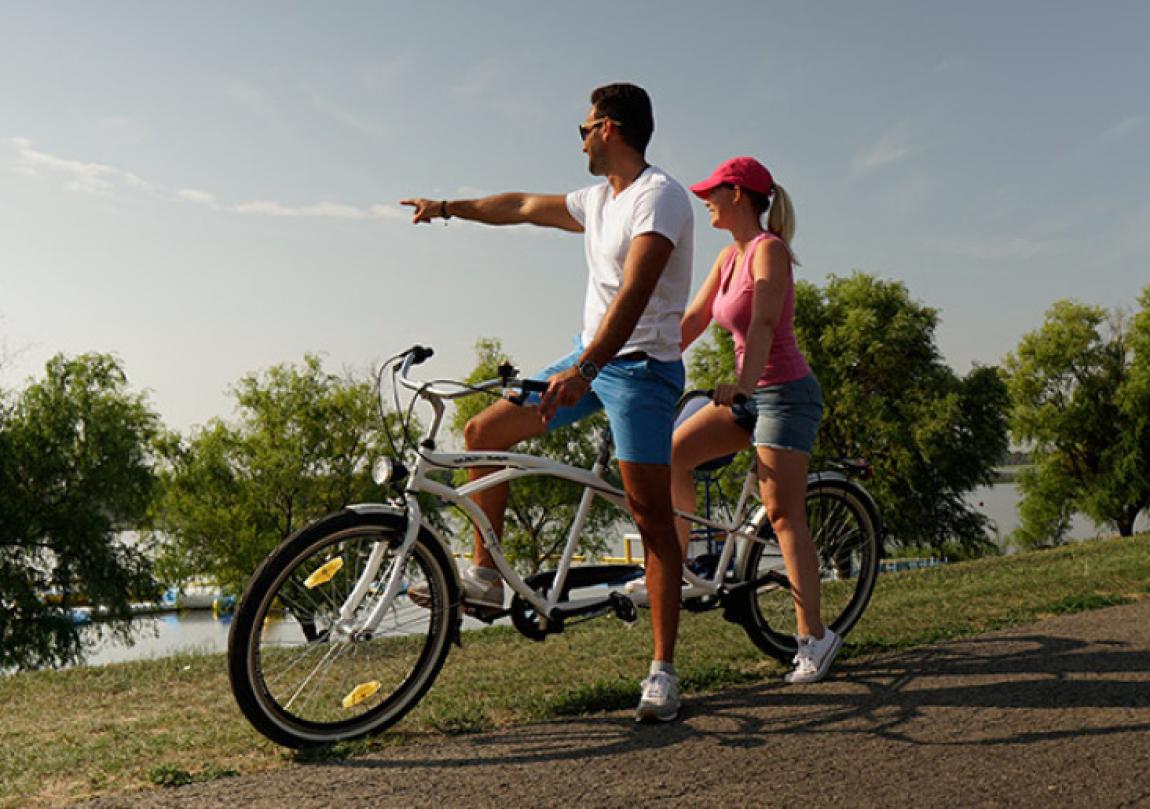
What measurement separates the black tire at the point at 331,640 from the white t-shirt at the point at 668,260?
1.15m

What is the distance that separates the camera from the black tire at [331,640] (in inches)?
147

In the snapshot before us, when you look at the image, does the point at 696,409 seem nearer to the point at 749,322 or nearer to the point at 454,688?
the point at 749,322

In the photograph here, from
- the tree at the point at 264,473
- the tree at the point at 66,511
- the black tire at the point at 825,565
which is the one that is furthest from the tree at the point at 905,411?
the black tire at the point at 825,565

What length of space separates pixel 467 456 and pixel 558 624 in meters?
0.80

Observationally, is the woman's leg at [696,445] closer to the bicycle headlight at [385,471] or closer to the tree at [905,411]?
the bicycle headlight at [385,471]

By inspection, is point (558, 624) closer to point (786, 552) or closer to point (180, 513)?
point (786, 552)

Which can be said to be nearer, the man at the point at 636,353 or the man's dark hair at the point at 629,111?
the man at the point at 636,353

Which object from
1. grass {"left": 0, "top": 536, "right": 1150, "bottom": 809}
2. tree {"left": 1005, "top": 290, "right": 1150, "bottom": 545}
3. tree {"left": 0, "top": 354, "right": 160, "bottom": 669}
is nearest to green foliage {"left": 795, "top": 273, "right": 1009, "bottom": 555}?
tree {"left": 1005, "top": 290, "right": 1150, "bottom": 545}

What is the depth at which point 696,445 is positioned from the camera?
5.15 meters

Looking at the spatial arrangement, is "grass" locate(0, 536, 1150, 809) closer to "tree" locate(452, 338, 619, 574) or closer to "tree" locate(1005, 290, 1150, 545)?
"tree" locate(452, 338, 619, 574)

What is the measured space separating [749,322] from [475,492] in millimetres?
1538

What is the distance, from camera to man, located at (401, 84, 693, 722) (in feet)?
13.7

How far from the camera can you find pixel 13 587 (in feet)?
114

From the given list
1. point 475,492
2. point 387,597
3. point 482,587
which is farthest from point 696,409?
point 387,597
